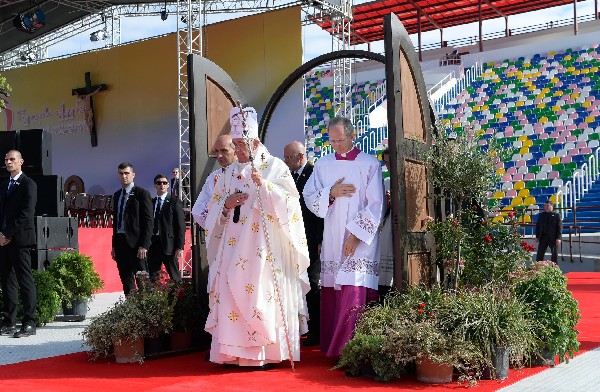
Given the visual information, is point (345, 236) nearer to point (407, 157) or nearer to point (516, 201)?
point (407, 157)

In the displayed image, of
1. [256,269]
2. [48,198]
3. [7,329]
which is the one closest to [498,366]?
[256,269]

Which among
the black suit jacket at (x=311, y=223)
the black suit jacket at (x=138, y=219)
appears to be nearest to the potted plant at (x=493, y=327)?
the black suit jacket at (x=311, y=223)

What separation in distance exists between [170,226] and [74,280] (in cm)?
144

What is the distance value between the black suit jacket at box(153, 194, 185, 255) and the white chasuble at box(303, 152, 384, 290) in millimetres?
3557

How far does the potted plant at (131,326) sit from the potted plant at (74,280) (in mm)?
3402

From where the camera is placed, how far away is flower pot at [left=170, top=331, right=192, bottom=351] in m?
7.05

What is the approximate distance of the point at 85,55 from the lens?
77.0ft

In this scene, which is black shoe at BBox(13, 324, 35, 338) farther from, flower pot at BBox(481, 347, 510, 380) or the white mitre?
flower pot at BBox(481, 347, 510, 380)

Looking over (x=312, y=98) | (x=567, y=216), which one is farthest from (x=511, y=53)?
(x=567, y=216)

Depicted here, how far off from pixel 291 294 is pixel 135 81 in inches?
665

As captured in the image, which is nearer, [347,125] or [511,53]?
[347,125]

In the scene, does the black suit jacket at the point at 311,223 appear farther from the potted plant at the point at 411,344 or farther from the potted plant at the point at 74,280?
the potted plant at the point at 74,280

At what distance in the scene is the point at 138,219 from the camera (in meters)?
9.12

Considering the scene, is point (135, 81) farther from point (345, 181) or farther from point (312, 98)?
point (345, 181)
